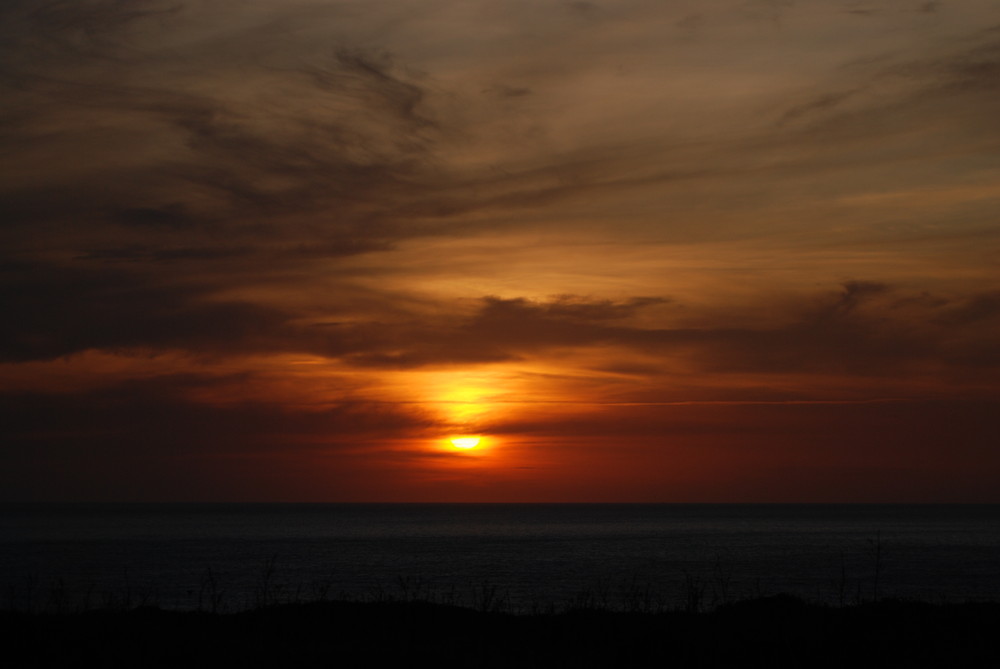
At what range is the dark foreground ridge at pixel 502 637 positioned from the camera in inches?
514

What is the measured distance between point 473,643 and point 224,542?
113783 millimetres

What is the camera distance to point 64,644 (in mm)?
13617

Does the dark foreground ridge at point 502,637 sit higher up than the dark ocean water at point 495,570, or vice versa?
the dark foreground ridge at point 502,637

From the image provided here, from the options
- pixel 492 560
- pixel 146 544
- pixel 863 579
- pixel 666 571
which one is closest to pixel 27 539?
pixel 146 544

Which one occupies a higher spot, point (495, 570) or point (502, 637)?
point (502, 637)

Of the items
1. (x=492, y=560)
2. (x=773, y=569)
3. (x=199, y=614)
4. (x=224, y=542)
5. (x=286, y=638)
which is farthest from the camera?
(x=224, y=542)

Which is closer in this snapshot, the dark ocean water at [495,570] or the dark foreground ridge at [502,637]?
the dark foreground ridge at [502,637]

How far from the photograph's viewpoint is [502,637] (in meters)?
15.4

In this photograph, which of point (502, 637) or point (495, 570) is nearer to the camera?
point (502, 637)

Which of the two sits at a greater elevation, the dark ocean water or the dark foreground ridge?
the dark foreground ridge

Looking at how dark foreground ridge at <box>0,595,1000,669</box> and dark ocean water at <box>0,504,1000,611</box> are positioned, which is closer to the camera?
dark foreground ridge at <box>0,595,1000,669</box>

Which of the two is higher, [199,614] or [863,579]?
[199,614]

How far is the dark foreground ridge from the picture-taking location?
514 inches

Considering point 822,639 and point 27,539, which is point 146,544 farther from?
point 822,639
